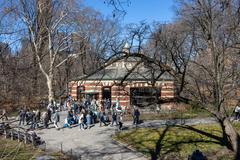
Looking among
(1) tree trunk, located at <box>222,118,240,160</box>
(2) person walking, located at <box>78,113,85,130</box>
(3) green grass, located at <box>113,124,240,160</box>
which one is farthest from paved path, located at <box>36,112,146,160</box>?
(1) tree trunk, located at <box>222,118,240,160</box>

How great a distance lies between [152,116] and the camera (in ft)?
135

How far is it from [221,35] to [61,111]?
21.7 m

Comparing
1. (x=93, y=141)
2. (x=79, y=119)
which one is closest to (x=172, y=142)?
(x=93, y=141)

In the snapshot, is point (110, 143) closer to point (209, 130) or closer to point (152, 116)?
point (209, 130)

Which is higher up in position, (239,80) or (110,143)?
(239,80)

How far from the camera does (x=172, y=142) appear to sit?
95.2 feet

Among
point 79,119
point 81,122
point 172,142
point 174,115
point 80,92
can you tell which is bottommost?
point 172,142

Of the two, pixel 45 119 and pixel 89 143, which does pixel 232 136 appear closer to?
pixel 89 143

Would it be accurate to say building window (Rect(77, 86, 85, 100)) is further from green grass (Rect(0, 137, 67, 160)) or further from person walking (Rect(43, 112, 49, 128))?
green grass (Rect(0, 137, 67, 160))

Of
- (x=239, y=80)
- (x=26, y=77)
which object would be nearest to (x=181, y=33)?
(x=239, y=80)

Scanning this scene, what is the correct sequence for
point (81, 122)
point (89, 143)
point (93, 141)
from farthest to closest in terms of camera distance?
1. point (81, 122)
2. point (93, 141)
3. point (89, 143)

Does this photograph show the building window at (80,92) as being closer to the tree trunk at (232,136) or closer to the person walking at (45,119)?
the person walking at (45,119)

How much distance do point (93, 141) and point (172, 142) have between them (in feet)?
17.3

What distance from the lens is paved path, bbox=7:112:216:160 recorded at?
2549 centimetres
